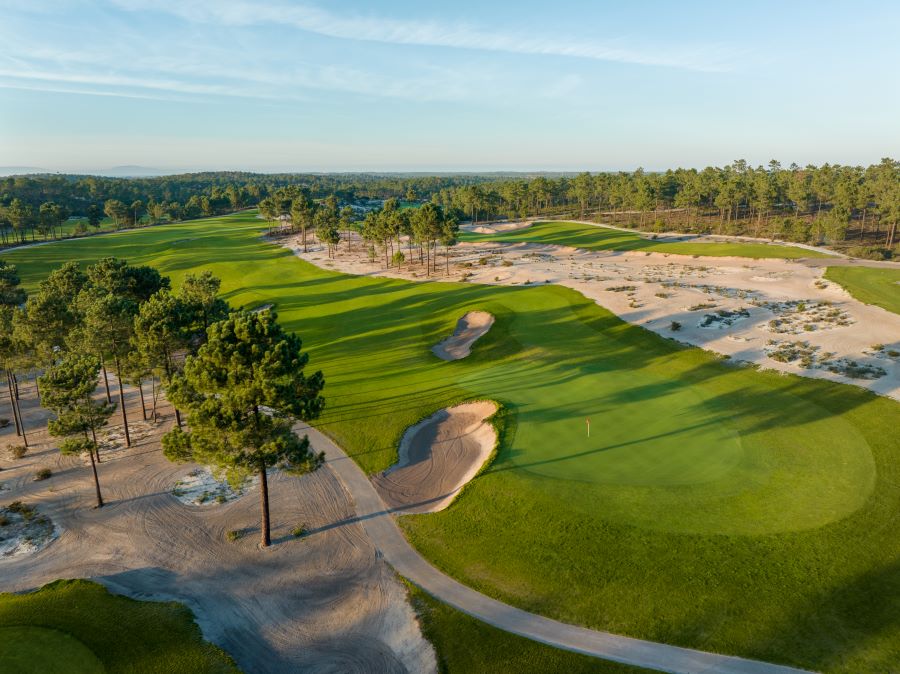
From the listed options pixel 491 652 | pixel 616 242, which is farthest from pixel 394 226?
pixel 491 652

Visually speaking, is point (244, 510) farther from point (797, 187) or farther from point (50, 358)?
point (797, 187)

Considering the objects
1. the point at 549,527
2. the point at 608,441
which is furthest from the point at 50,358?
the point at 608,441

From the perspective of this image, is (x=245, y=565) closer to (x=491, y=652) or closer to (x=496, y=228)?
(x=491, y=652)

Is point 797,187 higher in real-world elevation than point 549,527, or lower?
higher

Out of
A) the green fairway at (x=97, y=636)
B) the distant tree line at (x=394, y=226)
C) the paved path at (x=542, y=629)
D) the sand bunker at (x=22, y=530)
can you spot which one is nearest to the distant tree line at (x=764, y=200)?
the distant tree line at (x=394, y=226)

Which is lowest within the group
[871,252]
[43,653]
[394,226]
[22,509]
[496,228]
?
[22,509]

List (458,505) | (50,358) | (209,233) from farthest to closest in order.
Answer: (209,233), (50,358), (458,505)

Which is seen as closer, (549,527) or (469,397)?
(549,527)

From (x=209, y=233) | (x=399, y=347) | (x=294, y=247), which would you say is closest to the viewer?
(x=399, y=347)

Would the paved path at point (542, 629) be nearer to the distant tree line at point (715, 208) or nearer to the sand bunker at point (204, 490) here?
the sand bunker at point (204, 490)
